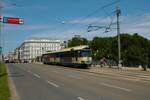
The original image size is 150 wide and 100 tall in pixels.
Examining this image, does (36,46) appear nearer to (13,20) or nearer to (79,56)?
(79,56)

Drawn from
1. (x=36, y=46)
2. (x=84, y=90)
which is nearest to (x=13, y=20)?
(x=84, y=90)

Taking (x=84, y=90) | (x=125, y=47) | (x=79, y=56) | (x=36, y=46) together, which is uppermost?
(x=36, y=46)

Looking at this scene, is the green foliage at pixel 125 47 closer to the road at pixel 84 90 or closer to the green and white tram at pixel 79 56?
the green and white tram at pixel 79 56

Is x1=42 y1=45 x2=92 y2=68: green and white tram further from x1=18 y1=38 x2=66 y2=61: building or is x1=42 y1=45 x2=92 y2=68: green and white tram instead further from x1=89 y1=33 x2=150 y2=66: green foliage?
x1=18 y1=38 x2=66 y2=61: building

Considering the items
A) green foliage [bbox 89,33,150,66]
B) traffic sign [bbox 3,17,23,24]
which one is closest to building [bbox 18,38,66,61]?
green foliage [bbox 89,33,150,66]

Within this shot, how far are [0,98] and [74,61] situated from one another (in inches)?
1638

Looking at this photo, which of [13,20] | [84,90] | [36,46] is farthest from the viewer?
[36,46]

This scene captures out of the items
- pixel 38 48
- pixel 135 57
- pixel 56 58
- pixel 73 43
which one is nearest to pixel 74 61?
pixel 56 58

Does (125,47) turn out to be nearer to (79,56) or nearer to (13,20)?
(79,56)

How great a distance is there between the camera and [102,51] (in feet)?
311

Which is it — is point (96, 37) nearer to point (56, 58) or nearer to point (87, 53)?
point (56, 58)

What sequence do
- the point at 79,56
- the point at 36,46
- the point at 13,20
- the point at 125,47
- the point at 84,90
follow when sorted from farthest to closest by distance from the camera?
the point at 36,46
the point at 125,47
the point at 79,56
the point at 13,20
the point at 84,90

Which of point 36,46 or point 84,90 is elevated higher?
point 36,46

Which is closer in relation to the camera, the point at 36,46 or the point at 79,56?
the point at 79,56
